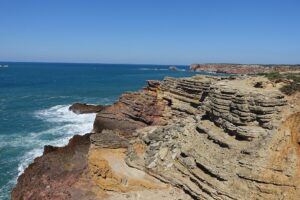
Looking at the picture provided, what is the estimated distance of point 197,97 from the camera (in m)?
37.6

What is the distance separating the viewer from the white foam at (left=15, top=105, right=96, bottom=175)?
38.8 m

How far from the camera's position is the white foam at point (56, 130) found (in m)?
38.8

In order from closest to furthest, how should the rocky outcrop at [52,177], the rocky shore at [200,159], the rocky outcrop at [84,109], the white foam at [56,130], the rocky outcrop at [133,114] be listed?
1. the rocky shore at [200,159]
2. the rocky outcrop at [52,177]
3. the white foam at [56,130]
4. the rocky outcrop at [133,114]
5. the rocky outcrop at [84,109]

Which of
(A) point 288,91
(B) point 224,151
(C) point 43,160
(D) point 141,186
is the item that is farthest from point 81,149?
(A) point 288,91

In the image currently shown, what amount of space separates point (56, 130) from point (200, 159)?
2766 cm

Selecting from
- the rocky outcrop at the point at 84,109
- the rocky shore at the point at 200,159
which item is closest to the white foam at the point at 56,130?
the rocky outcrop at the point at 84,109

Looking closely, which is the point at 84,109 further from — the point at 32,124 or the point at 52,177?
the point at 52,177

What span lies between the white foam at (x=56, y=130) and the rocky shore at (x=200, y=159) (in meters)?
4.40

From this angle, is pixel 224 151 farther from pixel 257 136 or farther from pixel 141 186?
pixel 141 186

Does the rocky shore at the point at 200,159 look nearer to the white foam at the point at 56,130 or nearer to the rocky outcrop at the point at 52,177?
the rocky outcrop at the point at 52,177

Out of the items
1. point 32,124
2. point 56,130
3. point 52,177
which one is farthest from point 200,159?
point 32,124

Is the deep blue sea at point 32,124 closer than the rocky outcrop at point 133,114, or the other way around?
the deep blue sea at point 32,124

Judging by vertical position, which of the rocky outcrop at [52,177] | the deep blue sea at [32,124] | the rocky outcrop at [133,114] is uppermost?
the rocky outcrop at [133,114]

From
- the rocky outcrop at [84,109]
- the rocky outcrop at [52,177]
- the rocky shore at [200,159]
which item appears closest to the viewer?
the rocky shore at [200,159]
